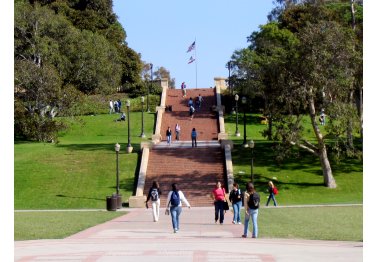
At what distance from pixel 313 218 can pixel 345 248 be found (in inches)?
339

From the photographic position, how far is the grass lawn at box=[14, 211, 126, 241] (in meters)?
18.8

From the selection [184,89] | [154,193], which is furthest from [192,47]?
[154,193]

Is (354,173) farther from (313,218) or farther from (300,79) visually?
(313,218)

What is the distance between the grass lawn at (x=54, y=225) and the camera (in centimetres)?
1882

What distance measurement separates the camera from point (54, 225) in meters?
21.8

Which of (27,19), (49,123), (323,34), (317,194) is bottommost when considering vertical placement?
(317,194)

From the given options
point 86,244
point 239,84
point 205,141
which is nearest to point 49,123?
point 205,141

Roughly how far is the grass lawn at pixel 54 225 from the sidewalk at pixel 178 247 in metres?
0.69

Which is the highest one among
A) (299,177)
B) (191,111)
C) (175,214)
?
(191,111)

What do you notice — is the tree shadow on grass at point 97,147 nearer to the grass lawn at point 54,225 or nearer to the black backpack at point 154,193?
the grass lawn at point 54,225

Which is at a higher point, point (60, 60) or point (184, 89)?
point (60, 60)

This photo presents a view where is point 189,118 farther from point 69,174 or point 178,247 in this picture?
point 178,247

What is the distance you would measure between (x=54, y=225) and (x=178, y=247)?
25.7ft

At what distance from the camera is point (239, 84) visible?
58.6 meters
